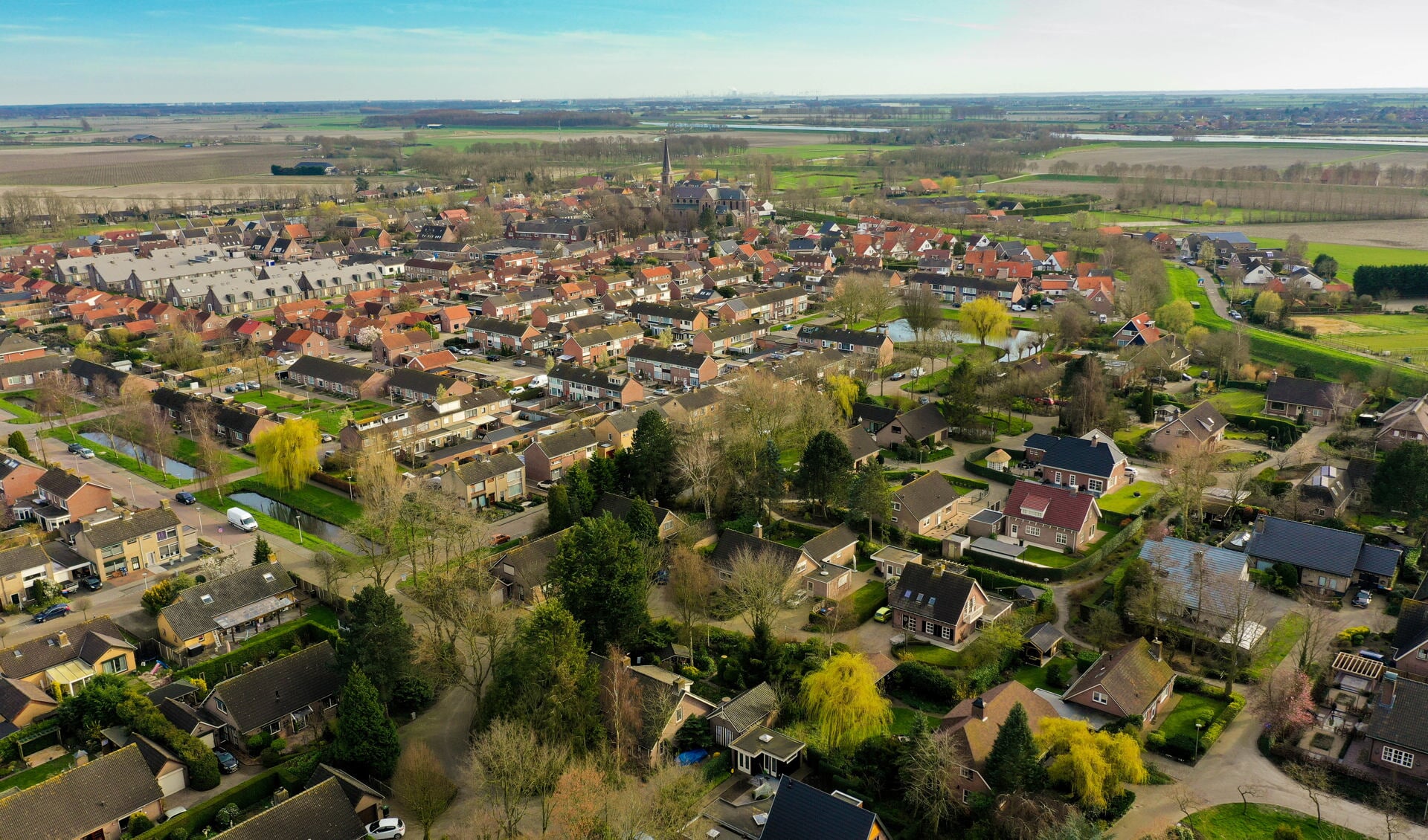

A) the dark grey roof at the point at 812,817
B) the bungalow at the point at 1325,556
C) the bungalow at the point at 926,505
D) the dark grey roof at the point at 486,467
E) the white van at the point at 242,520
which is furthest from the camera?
the dark grey roof at the point at 486,467

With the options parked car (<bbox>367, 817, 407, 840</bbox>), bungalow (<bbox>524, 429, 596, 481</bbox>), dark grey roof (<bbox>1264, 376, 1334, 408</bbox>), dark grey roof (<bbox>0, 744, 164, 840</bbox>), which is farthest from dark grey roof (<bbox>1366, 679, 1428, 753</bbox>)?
dark grey roof (<bbox>0, 744, 164, 840</bbox>)

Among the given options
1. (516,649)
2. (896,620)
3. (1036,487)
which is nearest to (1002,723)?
(896,620)

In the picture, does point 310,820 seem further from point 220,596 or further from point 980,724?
point 980,724

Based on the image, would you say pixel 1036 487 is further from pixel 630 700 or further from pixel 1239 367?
pixel 1239 367

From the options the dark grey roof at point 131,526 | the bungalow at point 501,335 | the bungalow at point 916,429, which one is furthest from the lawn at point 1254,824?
the bungalow at point 501,335

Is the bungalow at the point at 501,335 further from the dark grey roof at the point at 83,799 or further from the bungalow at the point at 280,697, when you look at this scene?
the dark grey roof at the point at 83,799

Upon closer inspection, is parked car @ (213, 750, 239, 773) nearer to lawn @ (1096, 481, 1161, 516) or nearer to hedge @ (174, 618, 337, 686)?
hedge @ (174, 618, 337, 686)

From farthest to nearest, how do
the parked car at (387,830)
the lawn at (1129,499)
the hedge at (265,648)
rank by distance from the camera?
the lawn at (1129,499)
the hedge at (265,648)
the parked car at (387,830)
